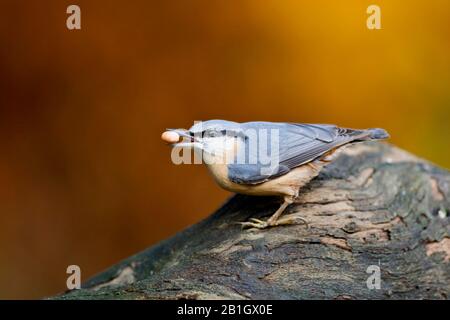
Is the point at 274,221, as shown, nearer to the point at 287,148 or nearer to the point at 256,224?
the point at 256,224

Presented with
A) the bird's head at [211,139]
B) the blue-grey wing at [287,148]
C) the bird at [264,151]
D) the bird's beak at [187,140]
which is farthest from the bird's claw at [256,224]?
the bird's beak at [187,140]

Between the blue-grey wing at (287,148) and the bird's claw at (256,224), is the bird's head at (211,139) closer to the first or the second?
the blue-grey wing at (287,148)

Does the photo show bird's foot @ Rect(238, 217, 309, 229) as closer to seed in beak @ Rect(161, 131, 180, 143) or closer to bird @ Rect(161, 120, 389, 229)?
bird @ Rect(161, 120, 389, 229)

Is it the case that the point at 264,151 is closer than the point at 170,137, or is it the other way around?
the point at 170,137

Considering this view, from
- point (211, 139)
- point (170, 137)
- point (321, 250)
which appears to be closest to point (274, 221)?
point (321, 250)

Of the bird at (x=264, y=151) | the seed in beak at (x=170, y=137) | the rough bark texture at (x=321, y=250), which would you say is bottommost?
the rough bark texture at (x=321, y=250)
